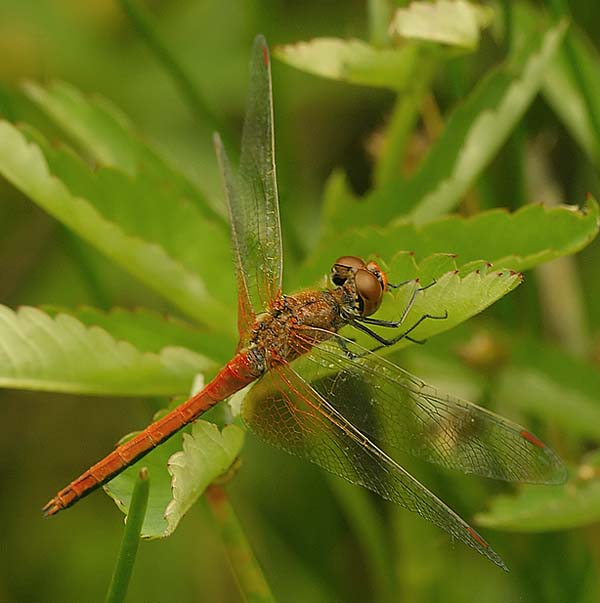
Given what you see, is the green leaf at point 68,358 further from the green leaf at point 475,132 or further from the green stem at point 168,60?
the green stem at point 168,60

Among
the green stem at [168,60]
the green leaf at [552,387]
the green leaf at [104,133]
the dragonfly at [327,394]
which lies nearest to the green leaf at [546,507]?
Answer: the dragonfly at [327,394]

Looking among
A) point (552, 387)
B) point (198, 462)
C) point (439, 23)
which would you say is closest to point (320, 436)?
point (198, 462)

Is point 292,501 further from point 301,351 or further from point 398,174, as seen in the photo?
point 398,174

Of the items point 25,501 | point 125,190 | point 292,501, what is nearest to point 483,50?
point 292,501

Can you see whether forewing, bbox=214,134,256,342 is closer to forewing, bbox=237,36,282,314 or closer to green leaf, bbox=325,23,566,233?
forewing, bbox=237,36,282,314

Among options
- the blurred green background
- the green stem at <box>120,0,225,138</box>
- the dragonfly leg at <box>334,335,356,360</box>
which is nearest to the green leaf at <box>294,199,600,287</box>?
the dragonfly leg at <box>334,335,356,360</box>
